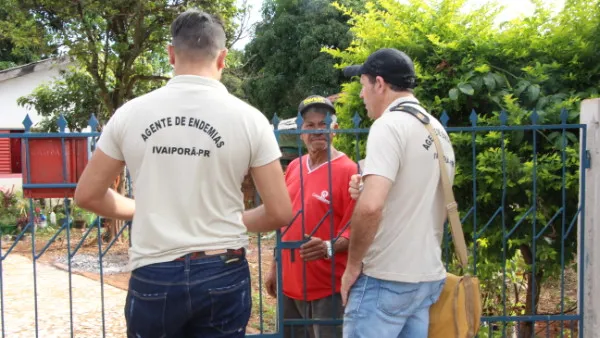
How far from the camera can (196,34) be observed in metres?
2.06

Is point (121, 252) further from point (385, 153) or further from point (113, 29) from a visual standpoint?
point (385, 153)

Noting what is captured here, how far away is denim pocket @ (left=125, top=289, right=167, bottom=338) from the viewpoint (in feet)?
6.45

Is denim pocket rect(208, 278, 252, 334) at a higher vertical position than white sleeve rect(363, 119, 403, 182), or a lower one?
lower

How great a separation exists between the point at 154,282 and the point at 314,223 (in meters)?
1.53

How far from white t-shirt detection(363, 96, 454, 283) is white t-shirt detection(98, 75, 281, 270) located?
0.58m

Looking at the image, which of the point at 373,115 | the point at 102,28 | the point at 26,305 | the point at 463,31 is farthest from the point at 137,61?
the point at 373,115

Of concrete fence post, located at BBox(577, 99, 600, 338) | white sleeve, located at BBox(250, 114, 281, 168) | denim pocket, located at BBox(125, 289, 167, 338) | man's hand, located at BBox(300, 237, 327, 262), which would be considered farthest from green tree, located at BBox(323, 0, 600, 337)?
denim pocket, located at BBox(125, 289, 167, 338)

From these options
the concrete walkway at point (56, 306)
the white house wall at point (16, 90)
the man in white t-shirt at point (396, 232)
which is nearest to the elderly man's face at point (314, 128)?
the man in white t-shirt at point (396, 232)

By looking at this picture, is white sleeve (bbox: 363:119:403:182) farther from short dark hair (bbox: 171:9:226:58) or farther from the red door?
the red door

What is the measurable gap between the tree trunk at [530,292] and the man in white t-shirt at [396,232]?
1.67 meters

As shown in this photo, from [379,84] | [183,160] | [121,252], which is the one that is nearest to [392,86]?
[379,84]

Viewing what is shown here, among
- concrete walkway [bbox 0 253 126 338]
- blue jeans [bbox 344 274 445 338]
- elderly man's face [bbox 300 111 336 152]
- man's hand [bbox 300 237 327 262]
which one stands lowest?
concrete walkway [bbox 0 253 126 338]

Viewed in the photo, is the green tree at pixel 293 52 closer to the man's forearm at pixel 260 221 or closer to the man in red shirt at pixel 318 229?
the man in red shirt at pixel 318 229

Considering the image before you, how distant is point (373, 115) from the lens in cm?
260
